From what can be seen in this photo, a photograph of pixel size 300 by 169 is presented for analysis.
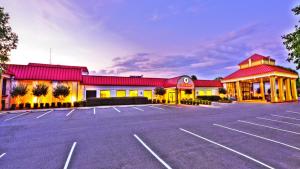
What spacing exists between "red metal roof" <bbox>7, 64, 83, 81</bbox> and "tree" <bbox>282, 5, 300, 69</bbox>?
2740 centimetres

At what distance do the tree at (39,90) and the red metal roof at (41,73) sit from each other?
1906 millimetres

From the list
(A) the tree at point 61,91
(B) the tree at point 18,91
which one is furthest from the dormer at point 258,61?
(B) the tree at point 18,91

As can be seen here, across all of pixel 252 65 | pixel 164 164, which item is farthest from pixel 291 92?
pixel 164 164

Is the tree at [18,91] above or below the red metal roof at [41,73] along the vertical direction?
below

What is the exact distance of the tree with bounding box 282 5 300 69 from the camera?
7.21 m

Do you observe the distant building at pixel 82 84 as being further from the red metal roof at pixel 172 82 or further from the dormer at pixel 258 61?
the dormer at pixel 258 61

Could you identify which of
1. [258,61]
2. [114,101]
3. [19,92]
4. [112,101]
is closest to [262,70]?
[258,61]

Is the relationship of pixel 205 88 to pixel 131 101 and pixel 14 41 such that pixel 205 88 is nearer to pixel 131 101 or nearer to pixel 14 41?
pixel 131 101

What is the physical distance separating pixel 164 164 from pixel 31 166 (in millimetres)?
4282

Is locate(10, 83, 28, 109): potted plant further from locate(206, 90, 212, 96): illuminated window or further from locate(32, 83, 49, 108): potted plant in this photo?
locate(206, 90, 212, 96): illuminated window

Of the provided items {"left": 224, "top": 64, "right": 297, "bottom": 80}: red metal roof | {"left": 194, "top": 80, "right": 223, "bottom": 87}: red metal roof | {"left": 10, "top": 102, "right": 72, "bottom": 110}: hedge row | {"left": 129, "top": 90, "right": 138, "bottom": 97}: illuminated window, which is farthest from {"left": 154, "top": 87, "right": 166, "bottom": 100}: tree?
{"left": 224, "top": 64, "right": 297, "bottom": 80}: red metal roof

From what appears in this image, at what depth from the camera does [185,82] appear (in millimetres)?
30953

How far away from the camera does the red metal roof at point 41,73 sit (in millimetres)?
24625

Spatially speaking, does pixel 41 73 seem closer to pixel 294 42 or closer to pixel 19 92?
pixel 19 92
